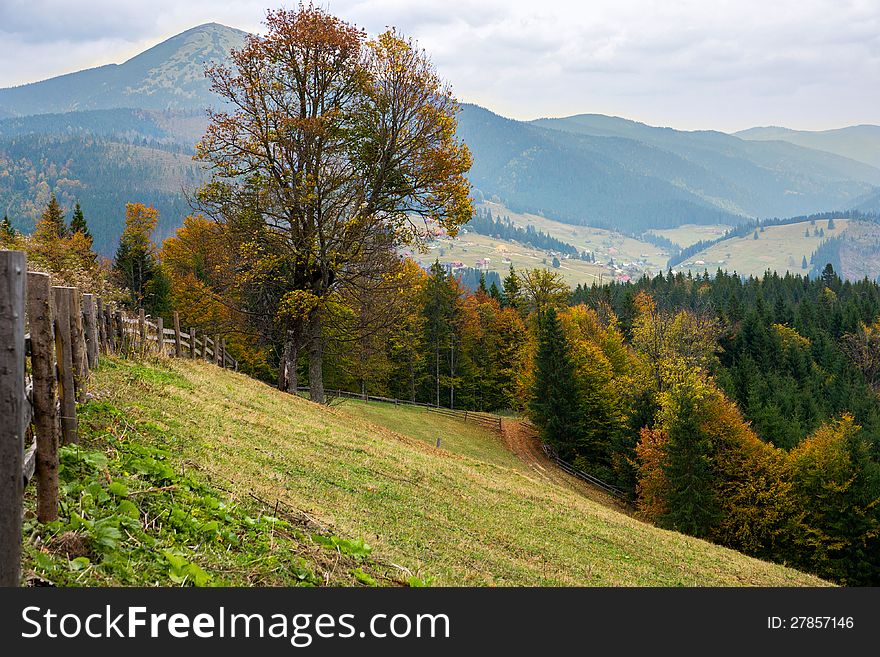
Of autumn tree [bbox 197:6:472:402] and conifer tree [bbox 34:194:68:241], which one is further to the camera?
conifer tree [bbox 34:194:68:241]

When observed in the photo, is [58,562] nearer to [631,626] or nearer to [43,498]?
[43,498]

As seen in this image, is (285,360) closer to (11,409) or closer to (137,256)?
(11,409)

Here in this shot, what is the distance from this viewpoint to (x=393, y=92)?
26.1 m

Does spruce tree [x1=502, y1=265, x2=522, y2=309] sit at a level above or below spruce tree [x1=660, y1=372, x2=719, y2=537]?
above

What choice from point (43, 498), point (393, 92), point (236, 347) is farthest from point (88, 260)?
point (43, 498)

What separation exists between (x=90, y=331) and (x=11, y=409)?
9.59 m

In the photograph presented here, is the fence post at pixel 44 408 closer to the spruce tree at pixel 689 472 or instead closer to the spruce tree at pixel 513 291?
the spruce tree at pixel 689 472

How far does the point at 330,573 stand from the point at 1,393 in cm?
400

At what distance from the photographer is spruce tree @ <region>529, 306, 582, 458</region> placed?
61.2m

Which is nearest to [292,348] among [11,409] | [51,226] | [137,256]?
[11,409]

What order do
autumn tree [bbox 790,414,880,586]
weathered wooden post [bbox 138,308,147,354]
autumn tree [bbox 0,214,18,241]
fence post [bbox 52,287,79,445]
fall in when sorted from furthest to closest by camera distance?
autumn tree [bbox 0,214,18,241] → autumn tree [bbox 790,414,880,586] → weathered wooden post [bbox 138,308,147,354] → fence post [bbox 52,287,79,445]

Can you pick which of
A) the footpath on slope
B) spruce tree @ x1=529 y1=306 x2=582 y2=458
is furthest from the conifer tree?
spruce tree @ x1=529 y1=306 x2=582 y2=458

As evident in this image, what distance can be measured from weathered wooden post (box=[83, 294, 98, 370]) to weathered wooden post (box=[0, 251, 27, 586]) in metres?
9.26

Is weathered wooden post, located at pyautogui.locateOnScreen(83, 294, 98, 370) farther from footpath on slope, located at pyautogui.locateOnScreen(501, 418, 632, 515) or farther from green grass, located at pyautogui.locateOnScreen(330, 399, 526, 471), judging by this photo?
footpath on slope, located at pyautogui.locateOnScreen(501, 418, 632, 515)
